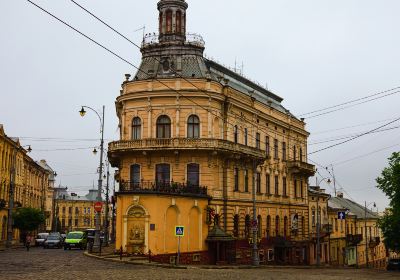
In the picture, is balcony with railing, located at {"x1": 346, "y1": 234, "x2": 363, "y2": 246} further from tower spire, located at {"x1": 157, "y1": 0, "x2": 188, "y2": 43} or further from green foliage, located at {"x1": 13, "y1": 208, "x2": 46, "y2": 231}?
green foliage, located at {"x1": 13, "y1": 208, "x2": 46, "y2": 231}

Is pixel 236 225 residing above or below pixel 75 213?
below

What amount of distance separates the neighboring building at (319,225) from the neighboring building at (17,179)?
32421 millimetres

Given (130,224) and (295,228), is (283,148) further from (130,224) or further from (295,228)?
(130,224)

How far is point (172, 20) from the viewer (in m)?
47.2

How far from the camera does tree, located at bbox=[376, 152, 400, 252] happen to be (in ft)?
157

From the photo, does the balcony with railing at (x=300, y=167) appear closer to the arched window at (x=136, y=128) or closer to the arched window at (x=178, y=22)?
the arched window at (x=178, y=22)

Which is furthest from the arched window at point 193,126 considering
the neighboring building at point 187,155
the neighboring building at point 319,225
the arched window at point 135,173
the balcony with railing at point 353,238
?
the balcony with railing at point 353,238

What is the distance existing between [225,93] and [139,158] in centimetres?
858

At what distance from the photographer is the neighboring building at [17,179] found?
2256 inches

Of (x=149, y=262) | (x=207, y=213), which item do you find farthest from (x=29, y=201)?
(x=149, y=262)

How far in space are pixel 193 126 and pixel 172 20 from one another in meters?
10.2

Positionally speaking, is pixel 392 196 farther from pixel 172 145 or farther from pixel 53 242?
pixel 53 242

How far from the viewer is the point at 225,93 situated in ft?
145

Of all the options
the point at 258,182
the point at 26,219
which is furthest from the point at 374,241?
the point at 26,219
